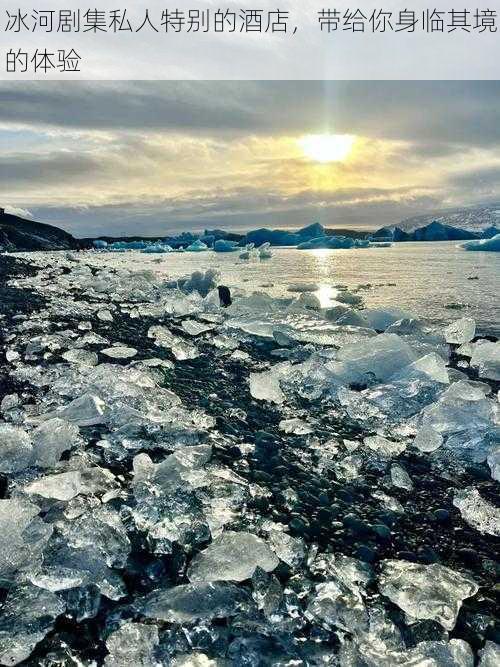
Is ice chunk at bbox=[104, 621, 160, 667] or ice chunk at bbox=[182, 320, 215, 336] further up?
ice chunk at bbox=[182, 320, 215, 336]

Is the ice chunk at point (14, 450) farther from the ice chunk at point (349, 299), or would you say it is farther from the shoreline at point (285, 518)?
the ice chunk at point (349, 299)

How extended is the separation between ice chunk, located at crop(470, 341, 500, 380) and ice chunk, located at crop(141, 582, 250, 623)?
4087 mm

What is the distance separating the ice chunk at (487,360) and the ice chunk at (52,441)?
13.8ft

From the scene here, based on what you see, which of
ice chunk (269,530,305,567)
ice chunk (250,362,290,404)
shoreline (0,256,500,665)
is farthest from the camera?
ice chunk (250,362,290,404)

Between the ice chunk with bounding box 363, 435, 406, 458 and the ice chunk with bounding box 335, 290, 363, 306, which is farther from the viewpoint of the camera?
the ice chunk with bounding box 335, 290, 363, 306

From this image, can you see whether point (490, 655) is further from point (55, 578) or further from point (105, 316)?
point (105, 316)

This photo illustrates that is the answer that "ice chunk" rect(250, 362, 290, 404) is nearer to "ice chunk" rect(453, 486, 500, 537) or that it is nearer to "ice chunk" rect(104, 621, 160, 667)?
"ice chunk" rect(453, 486, 500, 537)

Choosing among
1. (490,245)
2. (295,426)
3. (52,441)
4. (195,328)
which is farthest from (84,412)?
(490,245)

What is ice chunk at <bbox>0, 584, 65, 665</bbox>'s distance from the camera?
178cm

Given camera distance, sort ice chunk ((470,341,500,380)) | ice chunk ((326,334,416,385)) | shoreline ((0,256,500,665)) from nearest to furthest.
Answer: shoreline ((0,256,500,665)) < ice chunk ((326,334,416,385)) < ice chunk ((470,341,500,380))

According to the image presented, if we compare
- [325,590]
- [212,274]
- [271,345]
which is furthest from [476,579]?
[212,274]

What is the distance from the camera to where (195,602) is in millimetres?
1977

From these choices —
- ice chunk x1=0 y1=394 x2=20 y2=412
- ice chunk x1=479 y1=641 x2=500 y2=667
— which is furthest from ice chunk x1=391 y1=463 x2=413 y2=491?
ice chunk x1=0 y1=394 x2=20 y2=412

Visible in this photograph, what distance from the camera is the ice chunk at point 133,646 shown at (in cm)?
175
